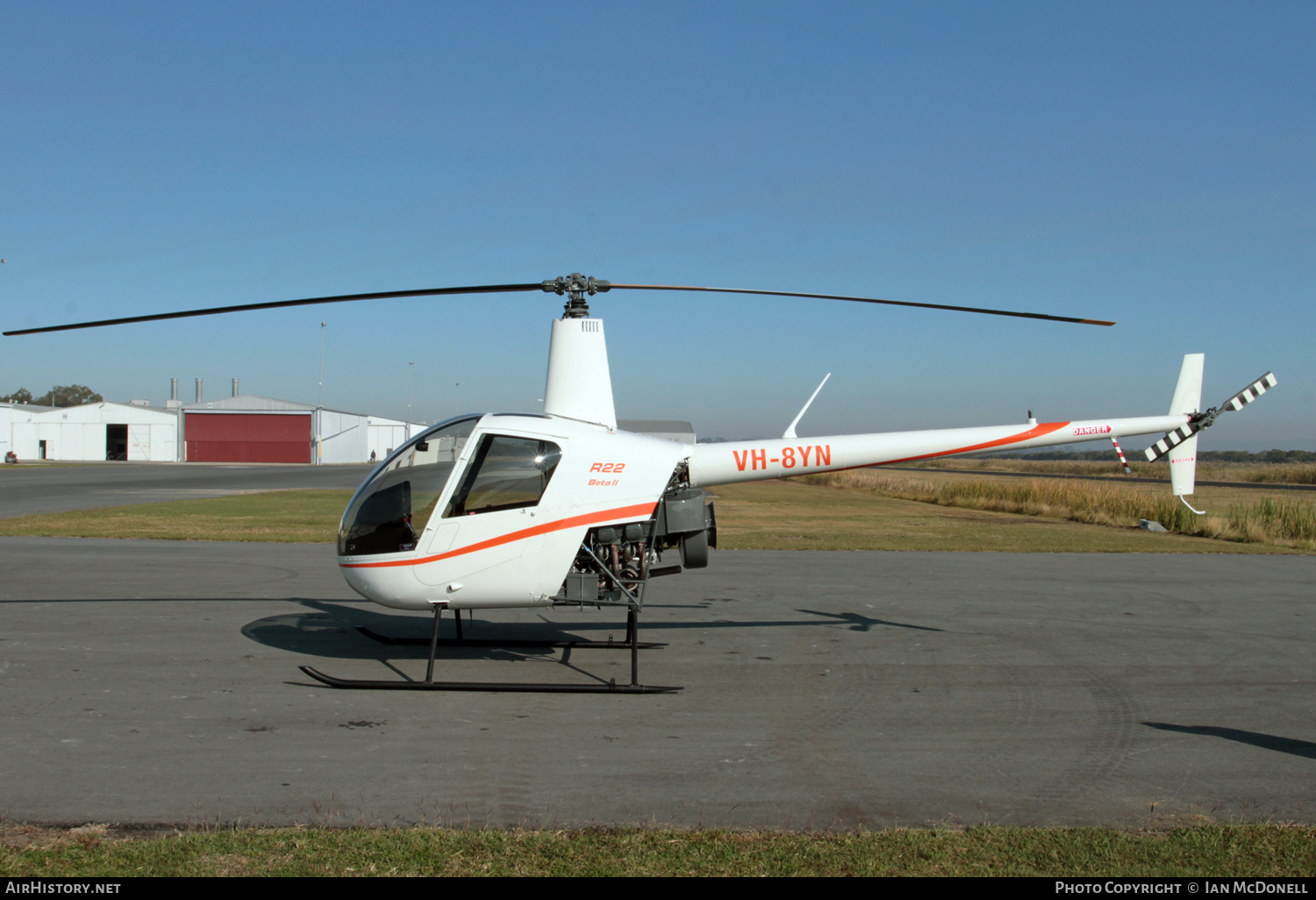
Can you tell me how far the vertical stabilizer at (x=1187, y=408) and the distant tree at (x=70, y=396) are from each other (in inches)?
7323

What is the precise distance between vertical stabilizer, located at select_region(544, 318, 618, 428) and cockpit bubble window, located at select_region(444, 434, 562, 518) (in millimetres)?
671

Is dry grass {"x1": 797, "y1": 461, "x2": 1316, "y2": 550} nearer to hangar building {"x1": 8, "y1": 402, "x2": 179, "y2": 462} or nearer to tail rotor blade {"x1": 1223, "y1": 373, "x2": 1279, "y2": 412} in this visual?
tail rotor blade {"x1": 1223, "y1": 373, "x2": 1279, "y2": 412}

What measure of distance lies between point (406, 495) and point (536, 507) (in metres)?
1.13

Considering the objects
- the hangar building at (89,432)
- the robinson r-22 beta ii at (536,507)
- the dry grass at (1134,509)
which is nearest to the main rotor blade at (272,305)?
the robinson r-22 beta ii at (536,507)

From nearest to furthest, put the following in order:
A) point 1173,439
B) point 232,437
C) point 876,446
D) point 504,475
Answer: point 504,475
point 876,446
point 1173,439
point 232,437

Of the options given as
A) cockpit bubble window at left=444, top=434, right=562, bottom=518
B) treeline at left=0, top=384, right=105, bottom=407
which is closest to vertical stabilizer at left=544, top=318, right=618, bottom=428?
cockpit bubble window at left=444, top=434, right=562, bottom=518

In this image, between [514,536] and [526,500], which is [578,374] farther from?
[514,536]

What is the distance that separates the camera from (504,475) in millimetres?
7797

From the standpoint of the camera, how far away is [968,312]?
26.2ft

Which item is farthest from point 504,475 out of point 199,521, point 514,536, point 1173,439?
point 199,521

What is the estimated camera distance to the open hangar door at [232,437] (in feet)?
277

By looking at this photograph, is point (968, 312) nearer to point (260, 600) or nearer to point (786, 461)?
point (786, 461)

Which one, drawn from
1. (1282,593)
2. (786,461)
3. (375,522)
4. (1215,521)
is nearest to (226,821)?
(375,522)

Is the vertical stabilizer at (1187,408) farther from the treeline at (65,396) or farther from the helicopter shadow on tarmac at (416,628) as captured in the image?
the treeline at (65,396)
